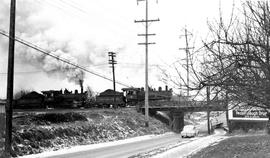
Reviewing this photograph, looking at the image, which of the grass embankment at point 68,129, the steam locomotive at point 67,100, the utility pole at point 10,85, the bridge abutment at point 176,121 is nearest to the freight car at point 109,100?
the steam locomotive at point 67,100

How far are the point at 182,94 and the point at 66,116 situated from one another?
78.4 feet

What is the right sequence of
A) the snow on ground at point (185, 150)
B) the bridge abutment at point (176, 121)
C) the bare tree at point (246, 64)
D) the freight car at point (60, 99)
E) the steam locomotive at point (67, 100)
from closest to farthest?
the bare tree at point (246, 64) < the snow on ground at point (185, 150) < the steam locomotive at point (67, 100) < the freight car at point (60, 99) < the bridge abutment at point (176, 121)

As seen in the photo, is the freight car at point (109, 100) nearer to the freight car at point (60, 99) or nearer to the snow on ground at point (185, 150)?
the freight car at point (60, 99)

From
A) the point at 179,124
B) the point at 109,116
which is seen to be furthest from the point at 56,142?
the point at 179,124

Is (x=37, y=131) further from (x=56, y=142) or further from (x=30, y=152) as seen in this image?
(x=30, y=152)

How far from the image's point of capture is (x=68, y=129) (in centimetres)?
2678

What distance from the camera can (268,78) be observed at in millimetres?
5332

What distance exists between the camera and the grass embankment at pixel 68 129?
2097 cm

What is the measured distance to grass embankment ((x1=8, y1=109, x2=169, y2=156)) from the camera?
2097cm

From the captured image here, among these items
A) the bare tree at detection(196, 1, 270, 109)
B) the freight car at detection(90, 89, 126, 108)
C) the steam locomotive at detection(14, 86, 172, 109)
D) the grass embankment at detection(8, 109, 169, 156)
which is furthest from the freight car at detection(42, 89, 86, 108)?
the bare tree at detection(196, 1, 270, 109)

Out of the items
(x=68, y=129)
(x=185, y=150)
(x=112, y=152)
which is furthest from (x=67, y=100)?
(x=185, y=150)

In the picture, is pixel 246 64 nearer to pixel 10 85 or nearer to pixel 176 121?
pixel 10 85

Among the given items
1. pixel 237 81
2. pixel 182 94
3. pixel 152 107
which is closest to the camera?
pixel 237 81

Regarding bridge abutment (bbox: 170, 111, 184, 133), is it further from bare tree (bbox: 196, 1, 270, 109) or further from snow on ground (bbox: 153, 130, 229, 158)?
bare tree (bbox: 196, 1, 270, 109)
